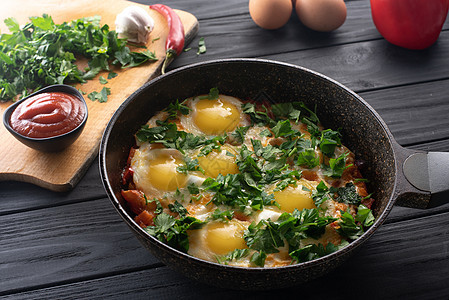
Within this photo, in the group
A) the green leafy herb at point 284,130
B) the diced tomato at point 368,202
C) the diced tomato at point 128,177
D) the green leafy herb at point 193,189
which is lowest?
the diced tomato at point 368,202

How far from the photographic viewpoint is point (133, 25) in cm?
321

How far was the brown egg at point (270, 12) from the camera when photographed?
3.30 metres

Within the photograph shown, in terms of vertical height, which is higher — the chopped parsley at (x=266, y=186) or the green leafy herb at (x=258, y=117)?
the green leafy herb at (x=258, y=117)

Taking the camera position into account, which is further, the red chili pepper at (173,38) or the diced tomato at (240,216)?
the red chili pepper at (173,38)

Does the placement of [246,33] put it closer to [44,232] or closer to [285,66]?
[285,66]

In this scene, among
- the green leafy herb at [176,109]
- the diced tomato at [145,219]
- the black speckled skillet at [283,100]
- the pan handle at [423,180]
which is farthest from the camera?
the green leafy herb at [176,109]

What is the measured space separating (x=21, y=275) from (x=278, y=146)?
1393mm

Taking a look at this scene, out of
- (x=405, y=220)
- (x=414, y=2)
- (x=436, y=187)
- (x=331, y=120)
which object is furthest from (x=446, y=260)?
(x=414, y=2)

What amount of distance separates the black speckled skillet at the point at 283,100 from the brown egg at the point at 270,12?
3.27 ft

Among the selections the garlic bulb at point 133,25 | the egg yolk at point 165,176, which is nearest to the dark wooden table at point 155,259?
the egg yolk at point 165,176

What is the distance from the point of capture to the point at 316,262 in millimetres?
1577

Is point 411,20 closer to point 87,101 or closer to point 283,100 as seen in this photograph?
point 283,100

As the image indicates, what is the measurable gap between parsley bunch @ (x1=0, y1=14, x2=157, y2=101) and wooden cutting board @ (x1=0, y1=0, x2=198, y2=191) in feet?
0.30

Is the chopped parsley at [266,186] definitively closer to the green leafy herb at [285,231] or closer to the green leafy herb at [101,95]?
the green leafy herb at [285,231]
